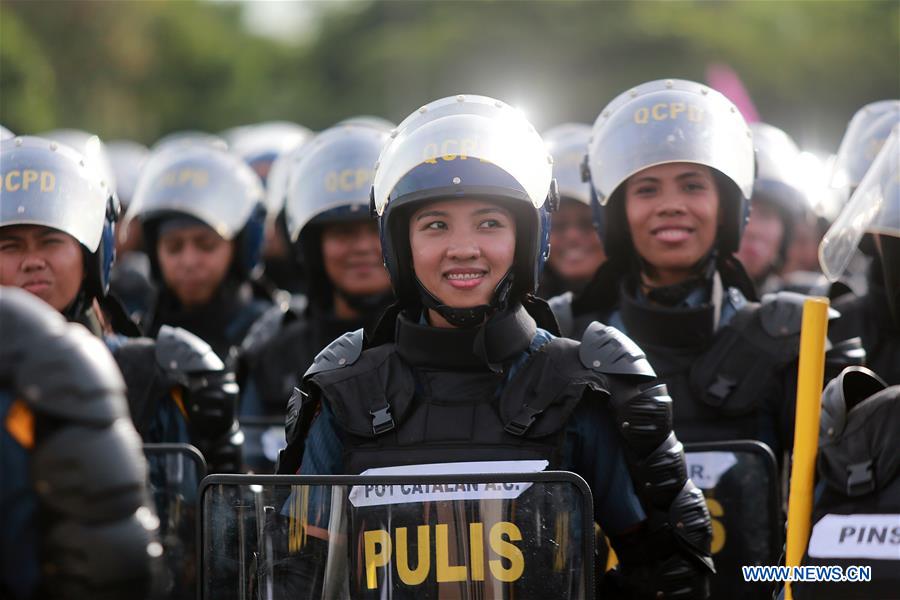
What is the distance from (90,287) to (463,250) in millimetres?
1452

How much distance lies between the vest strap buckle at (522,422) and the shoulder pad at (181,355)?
51.9 inches

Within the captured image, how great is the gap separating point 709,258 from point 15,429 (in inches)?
123

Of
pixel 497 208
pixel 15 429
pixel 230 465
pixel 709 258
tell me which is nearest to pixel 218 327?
pixel 230 465

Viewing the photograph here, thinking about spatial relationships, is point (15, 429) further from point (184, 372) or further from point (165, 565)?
point (184, 372)

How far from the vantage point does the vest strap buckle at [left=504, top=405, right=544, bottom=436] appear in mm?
3504

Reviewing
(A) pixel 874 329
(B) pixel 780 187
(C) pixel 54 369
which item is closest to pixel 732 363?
(A) pixel 874 329

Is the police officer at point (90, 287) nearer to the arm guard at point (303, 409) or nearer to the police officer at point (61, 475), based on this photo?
the arm guard at point (303, 409)

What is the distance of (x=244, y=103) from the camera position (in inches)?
1570

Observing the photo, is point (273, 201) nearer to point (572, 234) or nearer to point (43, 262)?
point (572, 234)

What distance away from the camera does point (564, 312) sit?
4.92 m

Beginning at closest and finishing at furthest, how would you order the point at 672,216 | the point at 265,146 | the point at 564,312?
the point at 672,216 → the point at 564,312 → the point at 265,146

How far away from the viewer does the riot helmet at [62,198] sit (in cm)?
448

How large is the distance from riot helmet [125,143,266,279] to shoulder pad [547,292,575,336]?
2.31 meters

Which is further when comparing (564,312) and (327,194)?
(327,194)
